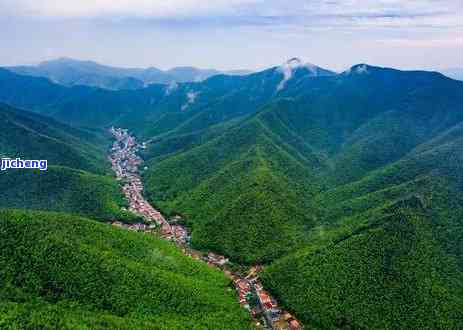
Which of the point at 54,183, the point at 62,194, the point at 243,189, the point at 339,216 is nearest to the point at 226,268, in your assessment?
the point at 243,189

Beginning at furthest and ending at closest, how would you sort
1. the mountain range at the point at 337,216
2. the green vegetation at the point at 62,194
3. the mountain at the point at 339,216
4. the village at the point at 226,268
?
the green vegetation at the point at 62,194 < the village at the point at 226,268 < the mountain at the point at 339,216 < the mountain range at the point at 337,216

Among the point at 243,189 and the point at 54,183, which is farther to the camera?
the point at 54,183

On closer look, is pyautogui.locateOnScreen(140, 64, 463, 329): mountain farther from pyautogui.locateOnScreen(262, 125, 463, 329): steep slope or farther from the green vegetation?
the green vegetation

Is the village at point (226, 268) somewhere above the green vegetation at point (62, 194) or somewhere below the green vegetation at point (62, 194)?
below

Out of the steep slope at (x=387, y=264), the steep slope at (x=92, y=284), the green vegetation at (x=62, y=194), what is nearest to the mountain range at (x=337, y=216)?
the steep slope at (x=387, y=264)

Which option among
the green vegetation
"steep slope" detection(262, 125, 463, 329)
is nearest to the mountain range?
"steep slope" detection(262, 125, 463, 329)

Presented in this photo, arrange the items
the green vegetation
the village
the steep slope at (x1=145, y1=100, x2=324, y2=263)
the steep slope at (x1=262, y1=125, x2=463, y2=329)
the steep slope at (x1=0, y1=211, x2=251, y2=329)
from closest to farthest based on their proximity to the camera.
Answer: the steep slope at (x1=0, y1=211, x2=251, y2=329), the steep slope at (x1=262, y1=125, x2=463, y2=329), the village, the steep slope at (x1=145, y1=100, x2=324, y2=263), the green vegetation

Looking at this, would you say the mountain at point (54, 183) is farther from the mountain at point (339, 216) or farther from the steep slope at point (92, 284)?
the steep slope at point (92, 284)

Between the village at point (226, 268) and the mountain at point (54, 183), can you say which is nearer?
the village at point (226, 268)

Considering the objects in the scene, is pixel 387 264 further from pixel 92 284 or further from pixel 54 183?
pixel 54 183

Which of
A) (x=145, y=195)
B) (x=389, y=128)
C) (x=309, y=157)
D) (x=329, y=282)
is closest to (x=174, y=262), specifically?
(x=329, y=282)
